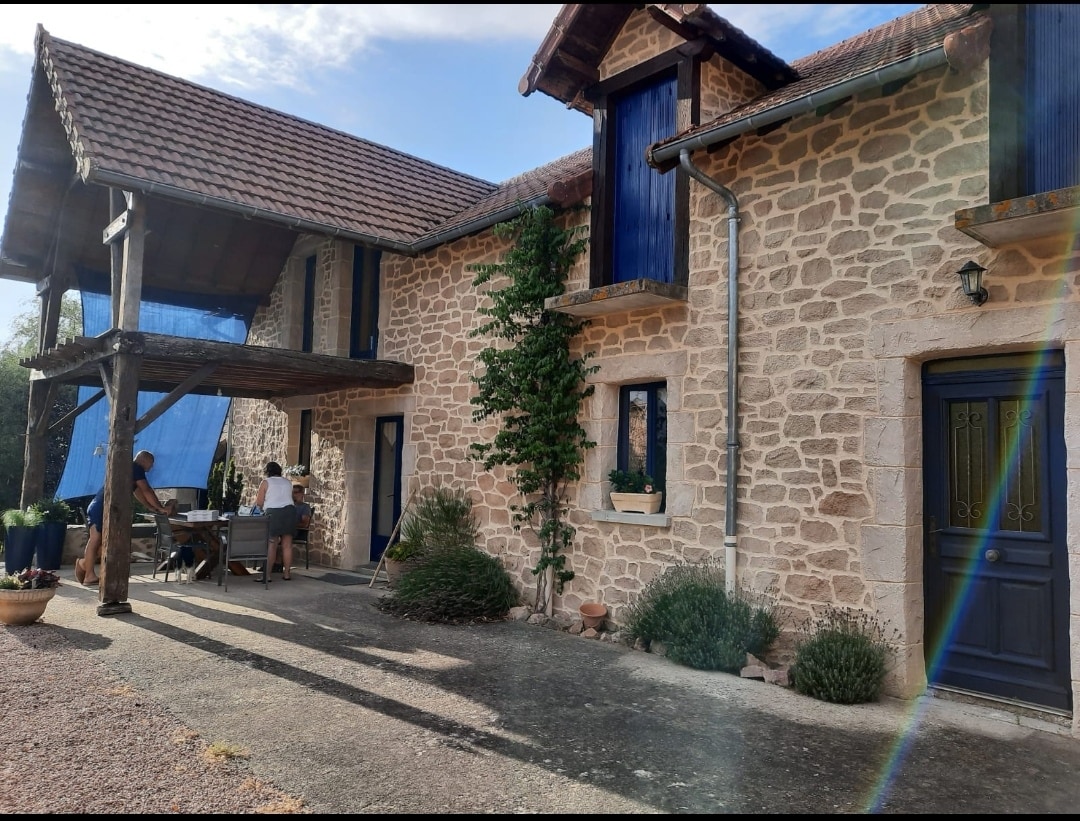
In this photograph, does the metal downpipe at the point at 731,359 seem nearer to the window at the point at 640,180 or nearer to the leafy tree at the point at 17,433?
the window at the point at 640,180

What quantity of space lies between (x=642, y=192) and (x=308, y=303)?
19.6 feet

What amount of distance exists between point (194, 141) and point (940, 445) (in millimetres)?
7595

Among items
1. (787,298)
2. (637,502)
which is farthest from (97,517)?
(787,298)

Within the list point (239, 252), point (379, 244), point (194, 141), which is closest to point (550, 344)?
→ point (379, 244)

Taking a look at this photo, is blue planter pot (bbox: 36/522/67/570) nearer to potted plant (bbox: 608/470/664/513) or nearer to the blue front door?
the blue front door

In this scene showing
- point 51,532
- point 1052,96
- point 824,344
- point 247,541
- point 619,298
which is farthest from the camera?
point 51,532

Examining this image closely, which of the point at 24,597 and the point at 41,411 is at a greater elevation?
the point at 41,411

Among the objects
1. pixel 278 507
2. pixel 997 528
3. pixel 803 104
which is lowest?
pixel 278 507

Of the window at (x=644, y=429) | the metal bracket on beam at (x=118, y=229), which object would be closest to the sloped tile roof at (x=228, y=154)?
the metal bracket on beam at (x=118, y=229)

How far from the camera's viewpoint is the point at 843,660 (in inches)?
177

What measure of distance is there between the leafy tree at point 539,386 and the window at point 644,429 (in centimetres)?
35

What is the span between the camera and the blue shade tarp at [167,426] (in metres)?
10.1

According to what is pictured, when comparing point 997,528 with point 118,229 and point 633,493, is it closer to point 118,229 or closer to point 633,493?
point 633,493

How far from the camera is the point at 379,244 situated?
27.3 ft
